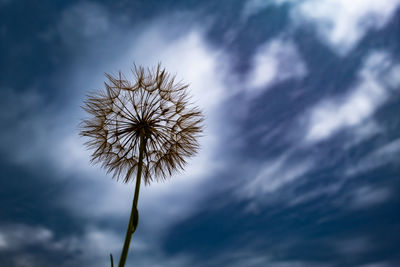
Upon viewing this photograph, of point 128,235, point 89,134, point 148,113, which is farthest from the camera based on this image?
point 89,134

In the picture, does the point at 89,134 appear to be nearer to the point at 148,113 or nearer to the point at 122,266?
the point at 148,113

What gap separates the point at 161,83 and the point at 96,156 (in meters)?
1.78

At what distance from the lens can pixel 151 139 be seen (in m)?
5.36

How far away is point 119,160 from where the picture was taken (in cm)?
571

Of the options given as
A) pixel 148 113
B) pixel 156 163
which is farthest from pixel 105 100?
pixel 156 163

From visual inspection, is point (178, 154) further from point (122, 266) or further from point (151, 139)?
point (122, 266)

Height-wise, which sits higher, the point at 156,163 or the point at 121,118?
the point at 121,118

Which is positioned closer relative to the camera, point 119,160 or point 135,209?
point 135,209

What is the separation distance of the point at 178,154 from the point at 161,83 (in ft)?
4.32

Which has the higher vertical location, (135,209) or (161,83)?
(161,83)

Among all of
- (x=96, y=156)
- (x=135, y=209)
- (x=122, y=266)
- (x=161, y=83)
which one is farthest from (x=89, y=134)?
(x=122, y=266)

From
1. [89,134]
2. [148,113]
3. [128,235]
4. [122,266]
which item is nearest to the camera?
[122,266]

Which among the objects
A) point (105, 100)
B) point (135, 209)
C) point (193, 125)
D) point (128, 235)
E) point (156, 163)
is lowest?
point (128, 235)

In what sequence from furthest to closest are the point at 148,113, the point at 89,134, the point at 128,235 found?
the point at 89,134
the point at 148,113
the point at 128,235
